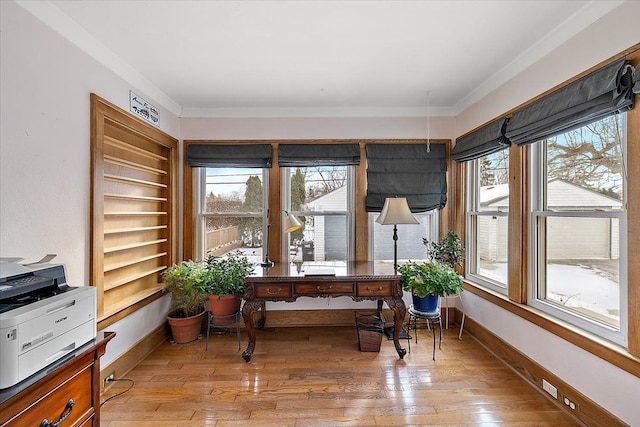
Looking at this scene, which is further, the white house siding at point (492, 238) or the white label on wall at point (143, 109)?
the white house siding at point (492, 238)

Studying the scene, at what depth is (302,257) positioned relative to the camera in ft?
11.3

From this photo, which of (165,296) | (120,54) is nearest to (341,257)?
(165,296)

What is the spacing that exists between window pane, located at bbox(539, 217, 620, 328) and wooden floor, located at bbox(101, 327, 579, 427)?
2.35 ft

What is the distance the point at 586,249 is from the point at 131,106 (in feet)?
11.9

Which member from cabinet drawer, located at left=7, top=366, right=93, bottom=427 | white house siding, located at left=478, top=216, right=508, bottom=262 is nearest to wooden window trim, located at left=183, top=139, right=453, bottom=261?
white house siding, located at left=478, top=216, right=508, bottom=262

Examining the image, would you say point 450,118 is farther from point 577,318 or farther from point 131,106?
point 131,106

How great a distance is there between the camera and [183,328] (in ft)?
9.60

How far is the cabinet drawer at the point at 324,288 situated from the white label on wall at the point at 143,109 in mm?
2083

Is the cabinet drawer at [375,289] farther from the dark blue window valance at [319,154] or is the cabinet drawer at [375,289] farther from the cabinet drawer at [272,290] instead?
the dark blue window valance at [319,154]

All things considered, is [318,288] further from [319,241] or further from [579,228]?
[579,228]

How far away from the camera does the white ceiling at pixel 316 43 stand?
1751 mm

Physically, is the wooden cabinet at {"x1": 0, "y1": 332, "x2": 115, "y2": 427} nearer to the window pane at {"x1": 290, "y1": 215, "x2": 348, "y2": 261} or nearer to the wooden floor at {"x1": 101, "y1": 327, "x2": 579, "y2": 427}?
the wooden floor at {"x1": 101, "y1": 327, "x2": 579, "y2": 427}

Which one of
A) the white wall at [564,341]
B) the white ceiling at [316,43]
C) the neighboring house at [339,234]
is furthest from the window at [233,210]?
the white wall at [564,341]

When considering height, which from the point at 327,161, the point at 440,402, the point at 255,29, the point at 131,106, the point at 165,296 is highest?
the point at 255,29
